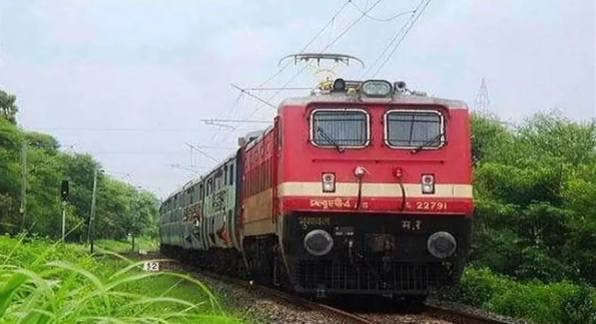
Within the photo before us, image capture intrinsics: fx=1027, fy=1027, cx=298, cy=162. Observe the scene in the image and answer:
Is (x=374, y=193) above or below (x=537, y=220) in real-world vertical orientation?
below

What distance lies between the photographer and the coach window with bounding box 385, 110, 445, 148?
13141 millimetres

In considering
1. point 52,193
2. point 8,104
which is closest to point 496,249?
point 52,193

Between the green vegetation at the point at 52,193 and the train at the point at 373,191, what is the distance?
10.7 metres

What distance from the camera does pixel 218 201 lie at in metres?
23.1

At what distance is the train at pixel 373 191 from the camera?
12.9 metres

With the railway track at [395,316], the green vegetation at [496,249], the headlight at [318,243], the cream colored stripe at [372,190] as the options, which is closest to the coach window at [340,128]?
the cream colored stripe at [372,190]

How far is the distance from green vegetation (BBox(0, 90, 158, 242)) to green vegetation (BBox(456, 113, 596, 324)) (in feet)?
31.8

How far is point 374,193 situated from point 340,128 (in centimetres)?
95

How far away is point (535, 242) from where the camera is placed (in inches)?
1158

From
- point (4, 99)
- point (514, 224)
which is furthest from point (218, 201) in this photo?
point (4, 99)

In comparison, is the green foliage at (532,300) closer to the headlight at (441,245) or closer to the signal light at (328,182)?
the headlight at (441,245)

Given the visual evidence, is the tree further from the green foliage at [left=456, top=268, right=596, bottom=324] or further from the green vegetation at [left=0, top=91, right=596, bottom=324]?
the green foliage at [left=456, top=268, right=596, bottom=324]

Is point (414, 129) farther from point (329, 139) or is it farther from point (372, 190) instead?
point (329, 139)

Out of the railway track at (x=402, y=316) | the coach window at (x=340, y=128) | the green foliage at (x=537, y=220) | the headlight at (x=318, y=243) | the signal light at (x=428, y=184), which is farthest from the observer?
the green foliage at (x=537, y=220)
